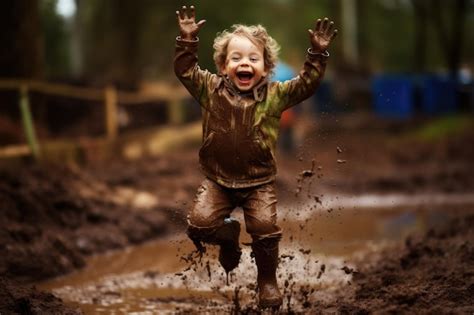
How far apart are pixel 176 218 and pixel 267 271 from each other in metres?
4.72

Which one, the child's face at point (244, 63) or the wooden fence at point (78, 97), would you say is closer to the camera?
the child's face at point (244, 63)

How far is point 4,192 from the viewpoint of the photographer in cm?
789

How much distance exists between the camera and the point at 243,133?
4.94 meters

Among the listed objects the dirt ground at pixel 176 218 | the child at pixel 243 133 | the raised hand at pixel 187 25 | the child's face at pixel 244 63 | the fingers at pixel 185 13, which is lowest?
the dirt ground at pixel 176 218

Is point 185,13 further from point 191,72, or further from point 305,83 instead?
point 305,83

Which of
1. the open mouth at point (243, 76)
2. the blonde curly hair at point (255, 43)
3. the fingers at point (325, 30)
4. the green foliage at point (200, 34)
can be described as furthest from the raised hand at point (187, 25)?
the green foliage at point (200, 34)

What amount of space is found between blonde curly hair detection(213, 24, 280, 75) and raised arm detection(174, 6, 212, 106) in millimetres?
207

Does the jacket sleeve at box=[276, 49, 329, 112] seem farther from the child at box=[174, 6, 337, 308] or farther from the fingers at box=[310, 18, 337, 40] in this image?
the fingers at box=[310, 18, 337, 40]

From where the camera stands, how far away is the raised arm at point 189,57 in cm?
500

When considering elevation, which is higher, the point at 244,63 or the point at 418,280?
the point at 244,63

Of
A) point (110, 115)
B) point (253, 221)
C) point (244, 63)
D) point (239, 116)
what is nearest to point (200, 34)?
point (110, 115)

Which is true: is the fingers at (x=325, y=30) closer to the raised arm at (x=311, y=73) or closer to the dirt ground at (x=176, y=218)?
the raised arm at (x=311, y=73)

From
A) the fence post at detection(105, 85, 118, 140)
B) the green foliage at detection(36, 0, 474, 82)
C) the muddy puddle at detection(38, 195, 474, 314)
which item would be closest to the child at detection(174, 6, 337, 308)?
the muddy puddle at detection(38, 195, 474, 314)

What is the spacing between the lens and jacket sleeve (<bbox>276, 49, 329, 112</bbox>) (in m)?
4.99
